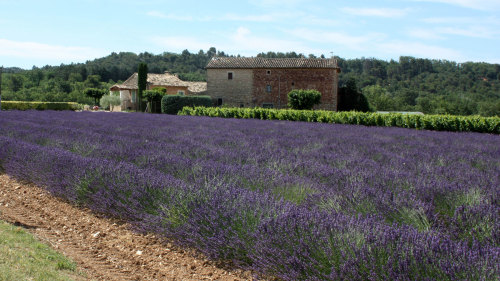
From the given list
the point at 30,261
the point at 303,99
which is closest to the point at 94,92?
the point at 303,99

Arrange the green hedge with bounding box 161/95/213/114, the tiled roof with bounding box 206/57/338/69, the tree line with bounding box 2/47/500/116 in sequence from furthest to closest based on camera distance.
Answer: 1. the tree line with bounding box 2/47/500/116
2. the tiled roof with bounding box 206/57/338/69
3. the green hedge with bounding box 161/95/213/114

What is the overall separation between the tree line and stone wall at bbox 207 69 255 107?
8804 millimetres

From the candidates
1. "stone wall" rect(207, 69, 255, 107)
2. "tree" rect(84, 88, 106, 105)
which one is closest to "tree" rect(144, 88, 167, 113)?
"stone wall" rect(207, 69, 255, 107)

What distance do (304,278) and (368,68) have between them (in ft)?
279

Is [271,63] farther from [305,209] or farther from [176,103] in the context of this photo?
[305,209]

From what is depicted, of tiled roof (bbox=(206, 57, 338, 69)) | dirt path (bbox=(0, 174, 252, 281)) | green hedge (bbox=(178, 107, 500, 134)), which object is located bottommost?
dirt path (bbox=(0, 174, 252, 281))

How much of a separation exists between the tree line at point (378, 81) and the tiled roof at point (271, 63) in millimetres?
3658

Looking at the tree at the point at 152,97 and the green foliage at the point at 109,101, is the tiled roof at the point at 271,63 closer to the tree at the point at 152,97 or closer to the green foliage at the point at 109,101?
the tree at the point at 152,97

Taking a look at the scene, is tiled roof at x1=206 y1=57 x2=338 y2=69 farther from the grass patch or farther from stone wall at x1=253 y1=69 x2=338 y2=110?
the grass patch

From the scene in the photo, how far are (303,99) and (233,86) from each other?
329 inches

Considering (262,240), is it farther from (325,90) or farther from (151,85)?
(151,85)

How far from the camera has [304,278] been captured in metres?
2.18

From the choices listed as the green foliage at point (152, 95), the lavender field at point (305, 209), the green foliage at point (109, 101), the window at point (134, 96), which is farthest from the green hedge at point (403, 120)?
the window at point (134, 96)

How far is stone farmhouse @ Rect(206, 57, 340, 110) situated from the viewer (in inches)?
1373
